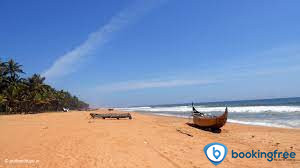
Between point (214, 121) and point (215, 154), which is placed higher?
point (214, 121)

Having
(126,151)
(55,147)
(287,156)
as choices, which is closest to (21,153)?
(55,147)

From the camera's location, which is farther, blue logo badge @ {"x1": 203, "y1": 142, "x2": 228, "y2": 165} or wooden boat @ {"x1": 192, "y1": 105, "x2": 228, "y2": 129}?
wooden boat @ {"x1": 192, "y1": 105, "x2": 228, "y2": 129}

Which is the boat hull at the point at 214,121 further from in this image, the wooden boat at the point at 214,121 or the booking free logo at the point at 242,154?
the booking free logo at the point at 242,154

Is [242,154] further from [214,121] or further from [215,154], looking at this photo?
[214,121]

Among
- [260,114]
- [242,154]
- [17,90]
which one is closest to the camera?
[242,154]

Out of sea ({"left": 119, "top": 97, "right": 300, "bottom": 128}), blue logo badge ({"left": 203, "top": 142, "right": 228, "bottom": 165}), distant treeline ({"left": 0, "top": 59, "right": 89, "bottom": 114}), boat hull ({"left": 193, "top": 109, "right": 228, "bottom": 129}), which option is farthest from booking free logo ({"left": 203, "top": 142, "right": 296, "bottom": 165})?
distant treeline ({"left": 0, "top": 59, "right": 89, "bottom": 114})

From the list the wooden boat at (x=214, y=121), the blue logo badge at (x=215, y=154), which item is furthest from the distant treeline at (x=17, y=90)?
the blue logo badge at (x=215, y=154)

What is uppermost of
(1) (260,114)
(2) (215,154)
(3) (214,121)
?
(3) (214,121)

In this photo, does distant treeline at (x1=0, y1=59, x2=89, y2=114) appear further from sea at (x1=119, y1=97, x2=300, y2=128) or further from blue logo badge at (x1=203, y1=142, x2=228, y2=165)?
blue logo badge at (x1=203, y1=142, x2=228, y2=165)

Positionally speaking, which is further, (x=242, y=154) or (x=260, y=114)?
(x=260, y=114)

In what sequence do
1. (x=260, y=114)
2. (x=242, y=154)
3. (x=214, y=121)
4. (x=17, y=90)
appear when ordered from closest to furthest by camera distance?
(x=242, y=154)
(x=214, y=121)
(x=260, y=114)
(x=17, y=90)

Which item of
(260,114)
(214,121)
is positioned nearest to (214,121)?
(214,121)

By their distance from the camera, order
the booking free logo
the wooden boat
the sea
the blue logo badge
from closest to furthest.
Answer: the blue logo badge → the booking free logo → the wooden boat → the sea

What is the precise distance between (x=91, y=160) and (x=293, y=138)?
417 inches
